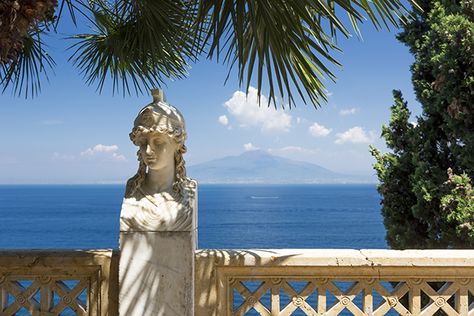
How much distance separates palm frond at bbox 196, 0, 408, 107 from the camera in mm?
2689

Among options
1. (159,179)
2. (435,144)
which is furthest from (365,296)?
(435,144)

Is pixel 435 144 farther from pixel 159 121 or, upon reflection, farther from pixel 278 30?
pixel 159 121

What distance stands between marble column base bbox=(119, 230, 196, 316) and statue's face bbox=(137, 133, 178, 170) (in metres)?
0.33

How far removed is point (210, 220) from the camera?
68688mm

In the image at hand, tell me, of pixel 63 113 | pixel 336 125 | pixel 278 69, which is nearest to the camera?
pixel 278 69

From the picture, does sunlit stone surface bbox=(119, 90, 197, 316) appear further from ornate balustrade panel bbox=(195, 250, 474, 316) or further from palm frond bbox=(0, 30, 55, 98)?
palm frond bbox=(0, 30, 55, 98)

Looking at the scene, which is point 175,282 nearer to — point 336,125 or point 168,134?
point 168,134

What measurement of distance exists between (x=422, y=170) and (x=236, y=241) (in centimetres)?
4301

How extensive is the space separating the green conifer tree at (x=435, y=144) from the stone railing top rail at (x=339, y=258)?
17.9 ft

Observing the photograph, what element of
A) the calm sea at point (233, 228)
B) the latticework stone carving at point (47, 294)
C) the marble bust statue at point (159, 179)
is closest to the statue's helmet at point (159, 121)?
the marble bust statue at point (159, 179)

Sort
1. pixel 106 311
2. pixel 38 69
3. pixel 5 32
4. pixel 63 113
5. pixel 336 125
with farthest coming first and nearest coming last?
pixel 336 125
pixel 63 113
pixel 38 69
pixel 106 311
pixel 5 32

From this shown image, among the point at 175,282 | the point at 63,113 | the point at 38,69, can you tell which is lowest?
the point at 175,282

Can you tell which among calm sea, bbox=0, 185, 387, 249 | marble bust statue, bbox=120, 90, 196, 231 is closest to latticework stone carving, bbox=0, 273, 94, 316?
marble bust statue, bbox=120, 90, 196, 231

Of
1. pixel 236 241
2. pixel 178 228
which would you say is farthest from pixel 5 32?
pixel 236 241
